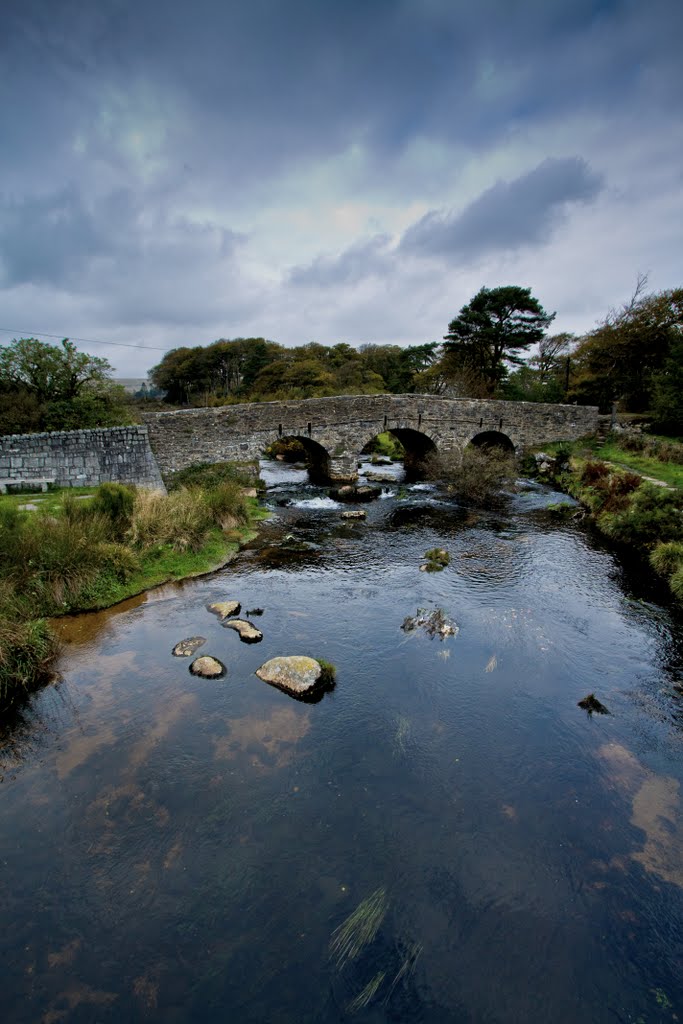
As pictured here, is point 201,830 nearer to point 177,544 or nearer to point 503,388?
point 177,544

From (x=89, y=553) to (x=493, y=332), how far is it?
35174 mm

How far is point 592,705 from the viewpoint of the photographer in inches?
303

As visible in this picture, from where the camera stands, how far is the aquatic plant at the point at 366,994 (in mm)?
4062

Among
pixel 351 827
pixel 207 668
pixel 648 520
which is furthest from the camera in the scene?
pixel 648 520

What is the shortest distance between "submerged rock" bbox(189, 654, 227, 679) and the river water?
15 centimetres

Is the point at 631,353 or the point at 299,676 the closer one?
the point at 299,676

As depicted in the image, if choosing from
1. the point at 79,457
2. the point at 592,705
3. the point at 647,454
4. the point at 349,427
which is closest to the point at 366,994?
the point at 592,705

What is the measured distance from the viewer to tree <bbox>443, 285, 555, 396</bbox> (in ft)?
120

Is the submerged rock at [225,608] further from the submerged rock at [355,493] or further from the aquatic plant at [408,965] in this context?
the submerged rock at [355,493]

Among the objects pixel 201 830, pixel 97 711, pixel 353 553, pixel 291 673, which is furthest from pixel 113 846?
pixel 353 553

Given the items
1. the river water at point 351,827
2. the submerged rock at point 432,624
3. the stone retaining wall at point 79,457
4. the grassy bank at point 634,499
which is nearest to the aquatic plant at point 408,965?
the river water at point 351,827

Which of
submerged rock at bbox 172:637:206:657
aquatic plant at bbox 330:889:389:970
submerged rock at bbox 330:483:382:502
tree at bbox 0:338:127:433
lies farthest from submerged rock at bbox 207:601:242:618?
tree at bbox 0:338:127:433

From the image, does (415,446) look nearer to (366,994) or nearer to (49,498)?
(49,498)

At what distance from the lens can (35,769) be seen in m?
6.34
